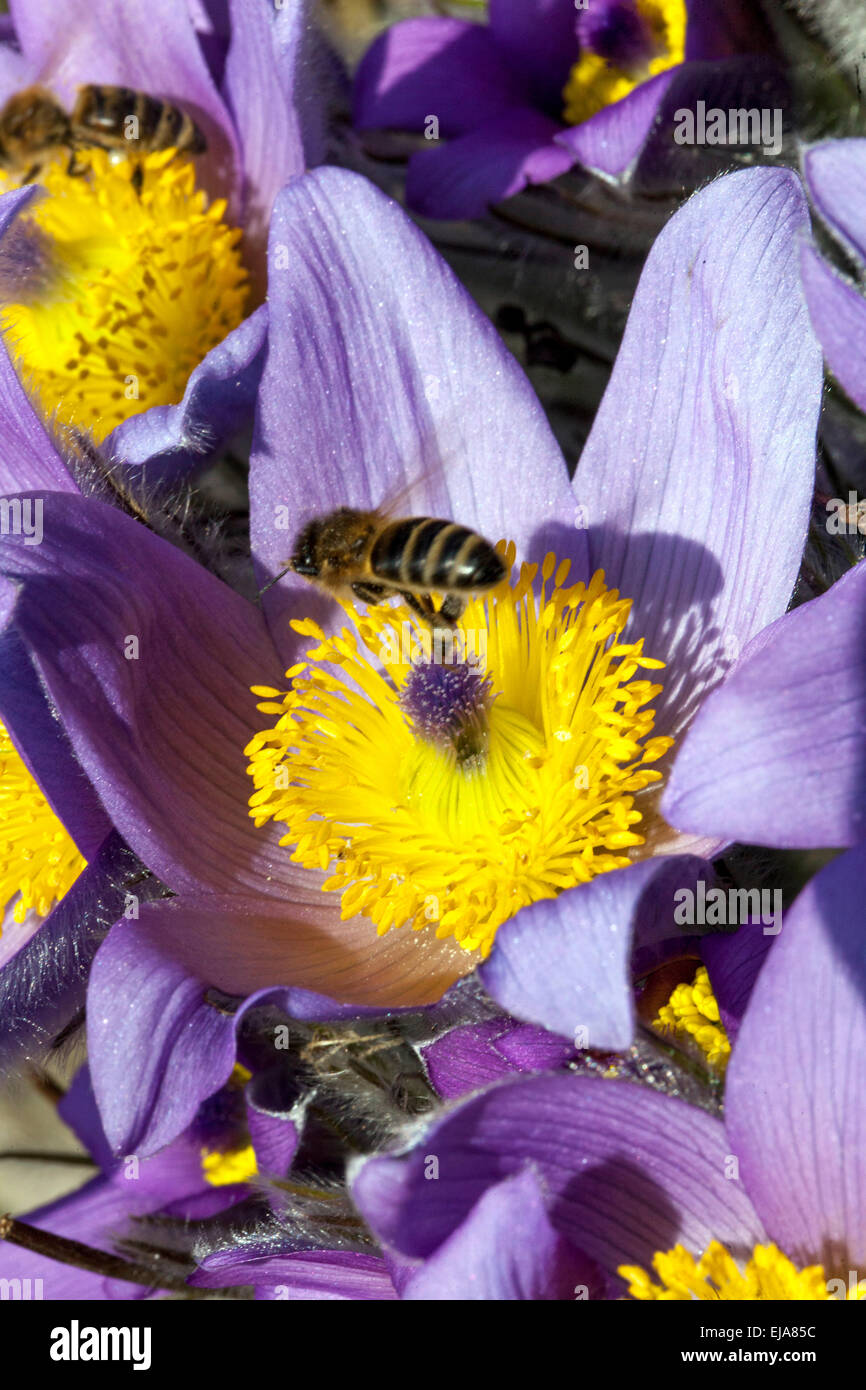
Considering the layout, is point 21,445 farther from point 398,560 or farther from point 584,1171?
point 584,1171

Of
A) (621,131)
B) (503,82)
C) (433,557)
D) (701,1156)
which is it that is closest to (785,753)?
(701,1156)

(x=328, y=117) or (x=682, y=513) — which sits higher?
(x=328, y=117)

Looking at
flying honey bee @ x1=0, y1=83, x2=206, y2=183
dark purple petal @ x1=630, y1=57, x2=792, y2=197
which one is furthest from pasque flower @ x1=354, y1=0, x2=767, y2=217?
flying honey bee @ x1=0, y1=83, x2=206, y2=183

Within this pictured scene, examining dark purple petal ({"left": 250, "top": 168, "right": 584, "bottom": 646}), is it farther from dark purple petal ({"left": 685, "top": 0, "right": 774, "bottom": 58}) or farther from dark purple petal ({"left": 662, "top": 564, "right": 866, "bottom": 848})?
dark purple petal ({"left": 662, "top": 564, "right": 866, "bottom": 848})

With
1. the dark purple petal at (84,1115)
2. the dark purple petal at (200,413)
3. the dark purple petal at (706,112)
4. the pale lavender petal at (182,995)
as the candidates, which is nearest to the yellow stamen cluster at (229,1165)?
the dark purple petal at (84,1115)

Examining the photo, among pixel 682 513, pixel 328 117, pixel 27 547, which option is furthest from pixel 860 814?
pixel 328 117

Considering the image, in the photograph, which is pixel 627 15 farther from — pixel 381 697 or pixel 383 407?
pixel 381 697
